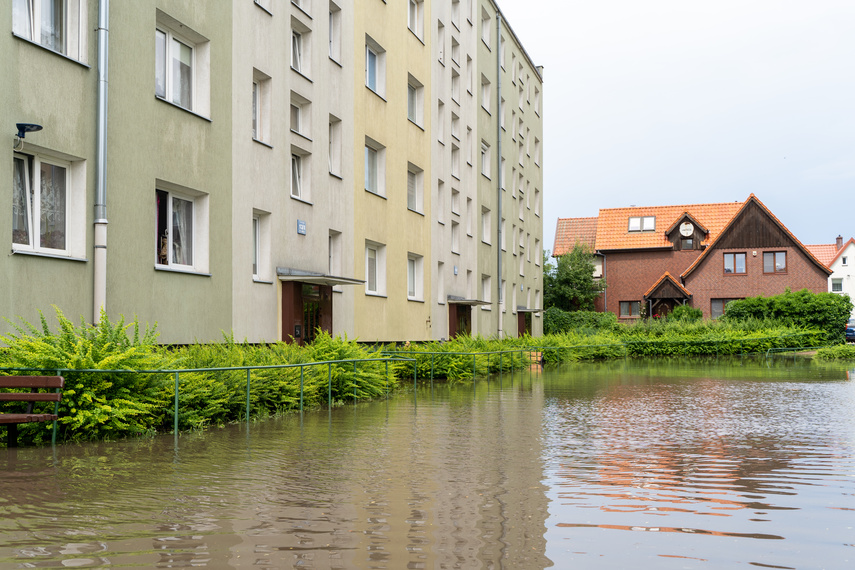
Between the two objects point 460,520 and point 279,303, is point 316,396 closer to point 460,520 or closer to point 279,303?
point 279,303

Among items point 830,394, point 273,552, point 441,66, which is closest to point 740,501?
point 273,552

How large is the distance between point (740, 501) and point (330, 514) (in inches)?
124

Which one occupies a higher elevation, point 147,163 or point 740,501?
point 147,163

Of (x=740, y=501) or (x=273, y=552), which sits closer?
(x=273, y=552)

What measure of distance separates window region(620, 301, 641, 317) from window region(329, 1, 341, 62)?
4409cm

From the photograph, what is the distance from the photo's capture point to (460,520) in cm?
588

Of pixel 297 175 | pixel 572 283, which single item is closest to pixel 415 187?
pixel 297 175

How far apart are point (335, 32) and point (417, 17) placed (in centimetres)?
725

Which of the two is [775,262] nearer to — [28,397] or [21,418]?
[28,397]

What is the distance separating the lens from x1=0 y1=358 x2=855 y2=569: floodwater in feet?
16.3

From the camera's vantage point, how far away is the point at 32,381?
891 centimetres

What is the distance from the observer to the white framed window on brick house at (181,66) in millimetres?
15641

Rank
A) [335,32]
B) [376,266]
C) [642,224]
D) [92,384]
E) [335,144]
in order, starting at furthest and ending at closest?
1. [642,224]
2. [376,266]
3. [335,32]
4. [335,144]
5. [92,384]

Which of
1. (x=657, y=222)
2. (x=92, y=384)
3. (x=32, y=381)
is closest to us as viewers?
(x=32, y=381)
